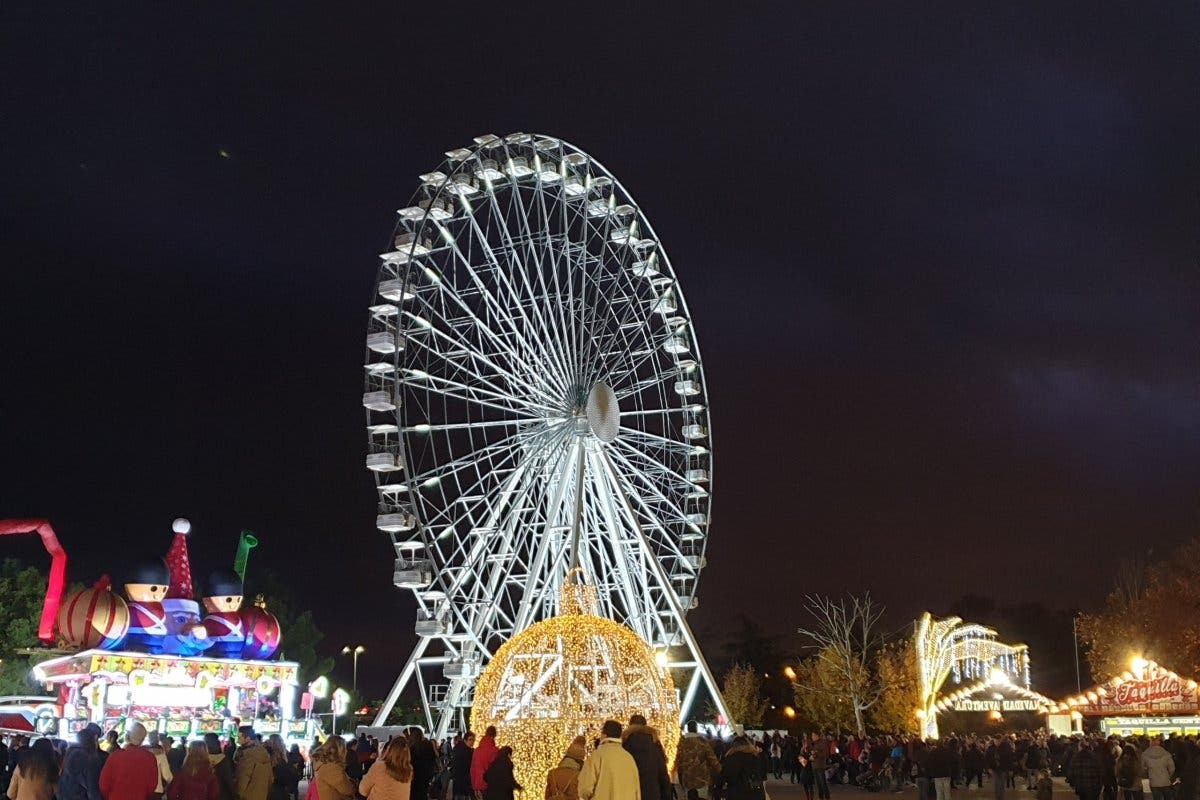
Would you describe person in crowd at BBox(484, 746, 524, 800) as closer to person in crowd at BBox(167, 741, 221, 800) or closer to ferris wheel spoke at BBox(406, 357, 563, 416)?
person in crowd at BBox(167, 741, 221, 800)

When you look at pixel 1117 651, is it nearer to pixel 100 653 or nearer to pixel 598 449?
pixel 598 449

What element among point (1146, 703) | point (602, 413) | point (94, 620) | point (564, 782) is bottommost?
point (564, 782)

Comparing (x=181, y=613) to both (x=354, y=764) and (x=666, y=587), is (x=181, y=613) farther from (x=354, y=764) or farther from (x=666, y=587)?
(x=354, y=764)

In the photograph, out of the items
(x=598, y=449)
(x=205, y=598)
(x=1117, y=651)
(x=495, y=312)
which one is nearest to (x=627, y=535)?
(x=598, y=449)

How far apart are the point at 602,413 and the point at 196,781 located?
21037 mm

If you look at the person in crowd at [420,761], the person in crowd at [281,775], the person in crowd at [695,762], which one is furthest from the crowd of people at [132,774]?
the person in crowd at [695,762]

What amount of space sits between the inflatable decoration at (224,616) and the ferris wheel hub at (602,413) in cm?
1219

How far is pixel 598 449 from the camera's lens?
3141 cm

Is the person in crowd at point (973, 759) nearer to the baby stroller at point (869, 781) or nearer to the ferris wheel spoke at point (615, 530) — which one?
the baby stroller at point (869, 781)

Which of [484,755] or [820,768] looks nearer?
[484,755]

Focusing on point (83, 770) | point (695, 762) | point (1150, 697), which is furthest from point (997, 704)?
point (83, 770)

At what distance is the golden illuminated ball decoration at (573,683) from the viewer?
16125 millimetres

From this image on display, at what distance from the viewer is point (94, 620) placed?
31969mm

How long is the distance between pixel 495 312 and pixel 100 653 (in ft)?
41.5
